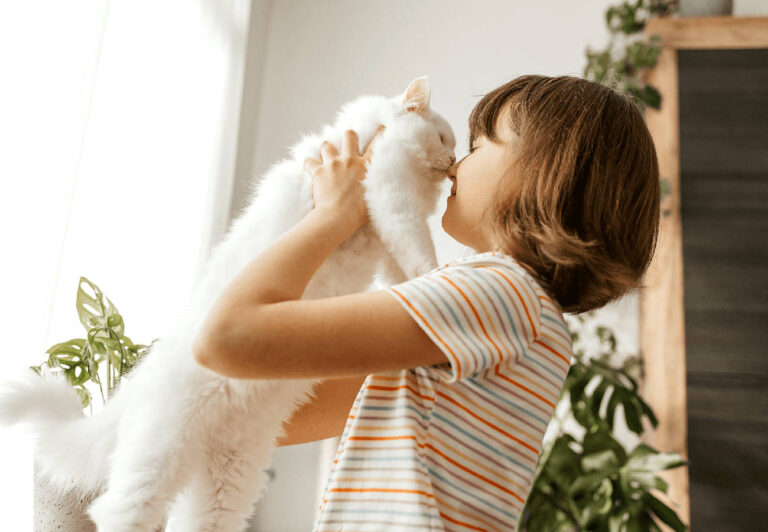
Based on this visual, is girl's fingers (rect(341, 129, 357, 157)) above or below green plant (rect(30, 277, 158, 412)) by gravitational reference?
above

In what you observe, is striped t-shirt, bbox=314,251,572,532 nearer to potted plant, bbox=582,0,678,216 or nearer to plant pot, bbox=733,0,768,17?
potted plant, bbox=582,0,678,216

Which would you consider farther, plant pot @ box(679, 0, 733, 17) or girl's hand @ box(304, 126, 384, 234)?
plant pot @ box(679, 0, 733, 17)

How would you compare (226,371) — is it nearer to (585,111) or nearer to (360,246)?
(360,246)

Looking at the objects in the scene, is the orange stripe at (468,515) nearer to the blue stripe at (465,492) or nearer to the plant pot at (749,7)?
the blue stripe at (465,492)

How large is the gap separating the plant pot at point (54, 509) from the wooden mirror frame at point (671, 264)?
1674mm

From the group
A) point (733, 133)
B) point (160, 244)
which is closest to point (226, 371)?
point (160, 244)

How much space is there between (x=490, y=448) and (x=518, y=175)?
305 millimetres

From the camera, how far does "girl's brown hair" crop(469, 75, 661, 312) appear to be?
0.66m

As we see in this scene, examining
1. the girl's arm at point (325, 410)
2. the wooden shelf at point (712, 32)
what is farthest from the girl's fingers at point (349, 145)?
the wooden shelf at point (712, 32)

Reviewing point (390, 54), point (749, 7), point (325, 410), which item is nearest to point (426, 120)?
point (325, 410)

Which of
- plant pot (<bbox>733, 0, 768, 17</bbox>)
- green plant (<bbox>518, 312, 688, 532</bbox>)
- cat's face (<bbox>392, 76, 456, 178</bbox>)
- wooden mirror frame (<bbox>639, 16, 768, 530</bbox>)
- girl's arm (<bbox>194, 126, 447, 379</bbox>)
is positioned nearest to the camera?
girl's arm (<bbox>194, 126, 447, 379</bbox>)

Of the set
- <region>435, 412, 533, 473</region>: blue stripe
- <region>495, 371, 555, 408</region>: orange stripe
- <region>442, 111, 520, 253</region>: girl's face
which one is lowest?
<region>435, 412, 533, 473</region>: blue stripe

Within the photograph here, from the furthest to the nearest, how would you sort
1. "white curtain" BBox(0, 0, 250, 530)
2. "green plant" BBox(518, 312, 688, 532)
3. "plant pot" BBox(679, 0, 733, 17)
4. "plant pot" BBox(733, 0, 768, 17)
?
"plant pot" BBox(733, 0, 768, 17)
"plant pot" BBox(679, 0, 733, 17)
"green plant" BBox(518, 312, 688, 532)
"white curtain" BBox(0, 0, 250, 530)

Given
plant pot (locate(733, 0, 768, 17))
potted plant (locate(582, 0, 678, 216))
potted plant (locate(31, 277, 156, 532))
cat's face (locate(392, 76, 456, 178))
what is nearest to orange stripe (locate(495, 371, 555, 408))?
cat's face (locate(392, 76, 456, 178))
